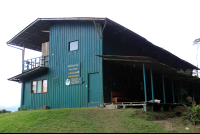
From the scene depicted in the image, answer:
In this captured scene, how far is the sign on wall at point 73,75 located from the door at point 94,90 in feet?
3.46

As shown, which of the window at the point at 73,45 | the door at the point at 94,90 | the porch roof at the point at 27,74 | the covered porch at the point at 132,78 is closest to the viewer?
the covered porch at the point at 132,78

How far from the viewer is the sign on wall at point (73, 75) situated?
15924mm

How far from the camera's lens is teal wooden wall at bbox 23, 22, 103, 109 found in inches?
603

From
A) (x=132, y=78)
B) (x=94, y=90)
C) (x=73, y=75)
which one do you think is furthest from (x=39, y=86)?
(x=132, y=78)

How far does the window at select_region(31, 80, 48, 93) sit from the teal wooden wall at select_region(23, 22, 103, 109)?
361 millimetres

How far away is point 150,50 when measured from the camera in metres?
21.4

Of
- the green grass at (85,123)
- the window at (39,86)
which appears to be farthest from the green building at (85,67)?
the green grass at (85,123)

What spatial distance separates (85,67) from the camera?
1562 cm

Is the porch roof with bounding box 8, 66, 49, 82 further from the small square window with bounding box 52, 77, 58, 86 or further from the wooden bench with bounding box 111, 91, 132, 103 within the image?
the wooden bench with bounding box 111, 91, 132, 103

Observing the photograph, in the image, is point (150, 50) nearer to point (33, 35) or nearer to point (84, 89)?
point (84, 89)

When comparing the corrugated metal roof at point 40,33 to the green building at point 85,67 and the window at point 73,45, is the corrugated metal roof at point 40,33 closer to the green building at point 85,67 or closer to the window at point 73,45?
the green building at point 85,67

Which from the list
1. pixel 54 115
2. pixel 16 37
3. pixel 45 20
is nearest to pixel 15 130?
pixel 54 115

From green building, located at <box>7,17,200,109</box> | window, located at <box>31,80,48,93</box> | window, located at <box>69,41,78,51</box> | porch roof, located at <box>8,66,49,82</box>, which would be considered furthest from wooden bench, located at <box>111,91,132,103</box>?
porch roof, located at <box>8,66,49,82</box>

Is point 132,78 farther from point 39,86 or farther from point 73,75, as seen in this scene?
point 39,86
